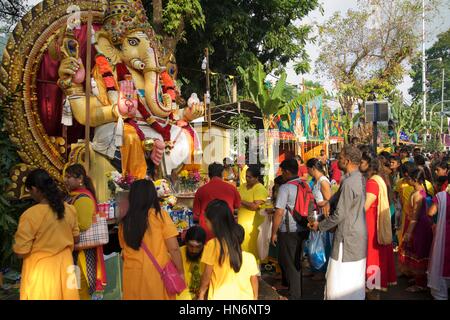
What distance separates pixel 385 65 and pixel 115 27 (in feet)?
55.9

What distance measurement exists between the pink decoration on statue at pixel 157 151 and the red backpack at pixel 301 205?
3.45m

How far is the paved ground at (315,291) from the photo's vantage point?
518cm

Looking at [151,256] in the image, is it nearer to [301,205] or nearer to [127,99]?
[301,205]

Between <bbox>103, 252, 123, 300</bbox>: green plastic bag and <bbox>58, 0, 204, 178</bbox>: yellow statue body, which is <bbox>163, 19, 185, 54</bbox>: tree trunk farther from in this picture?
<bbox>103, 252, 123, 300</bbox>: green plastic bag

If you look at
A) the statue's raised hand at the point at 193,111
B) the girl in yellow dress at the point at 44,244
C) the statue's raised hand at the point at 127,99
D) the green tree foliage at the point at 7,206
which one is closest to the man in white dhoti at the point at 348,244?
the girl in yellow dress at the point at 44,244

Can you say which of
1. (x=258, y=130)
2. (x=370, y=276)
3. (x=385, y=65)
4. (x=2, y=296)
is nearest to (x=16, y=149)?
(x=2, y=296)

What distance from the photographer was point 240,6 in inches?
603

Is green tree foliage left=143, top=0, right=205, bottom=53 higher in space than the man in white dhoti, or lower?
higher

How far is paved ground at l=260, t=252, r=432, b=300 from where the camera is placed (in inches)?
204

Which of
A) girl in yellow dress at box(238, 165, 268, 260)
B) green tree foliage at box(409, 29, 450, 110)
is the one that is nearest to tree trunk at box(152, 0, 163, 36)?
girl in yellow dress at box(238, 165, 268, 260)

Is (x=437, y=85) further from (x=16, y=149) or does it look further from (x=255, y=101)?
(x=16, y=149)

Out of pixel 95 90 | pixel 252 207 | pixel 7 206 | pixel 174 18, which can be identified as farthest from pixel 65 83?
pixel 174 18

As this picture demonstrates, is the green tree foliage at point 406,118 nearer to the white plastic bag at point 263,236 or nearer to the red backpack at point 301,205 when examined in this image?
the white plastic bag at point 263,236

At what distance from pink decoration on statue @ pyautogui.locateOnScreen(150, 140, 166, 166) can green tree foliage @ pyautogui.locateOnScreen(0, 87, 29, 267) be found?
7.20 feet
